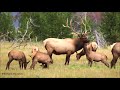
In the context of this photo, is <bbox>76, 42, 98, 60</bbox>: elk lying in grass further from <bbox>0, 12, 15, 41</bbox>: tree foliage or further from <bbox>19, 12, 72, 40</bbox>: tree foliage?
<bbox>0, 12, 15, 41</bbox>: tree foliage

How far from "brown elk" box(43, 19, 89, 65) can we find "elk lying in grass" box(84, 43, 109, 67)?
11 centimetres

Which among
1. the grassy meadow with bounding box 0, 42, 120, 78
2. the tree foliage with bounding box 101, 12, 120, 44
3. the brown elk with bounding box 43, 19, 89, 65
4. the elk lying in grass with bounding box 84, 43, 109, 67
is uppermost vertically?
the tree foliage with bounding box 101, 12, 120, 44

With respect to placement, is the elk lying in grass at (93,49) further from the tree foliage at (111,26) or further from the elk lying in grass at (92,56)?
the tree foliage at (111,26)

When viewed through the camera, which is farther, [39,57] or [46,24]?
[46,24]

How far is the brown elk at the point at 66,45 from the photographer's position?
18.8ft

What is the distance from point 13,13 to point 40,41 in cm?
72

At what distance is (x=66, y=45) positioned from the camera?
19.1 feet

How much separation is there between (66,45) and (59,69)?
0.49 meters

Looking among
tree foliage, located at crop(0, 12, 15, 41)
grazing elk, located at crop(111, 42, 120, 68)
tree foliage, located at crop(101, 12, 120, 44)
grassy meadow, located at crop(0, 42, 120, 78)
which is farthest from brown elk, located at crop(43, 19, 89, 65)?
tree foliage, located at crop(0, 12, 15, 41)

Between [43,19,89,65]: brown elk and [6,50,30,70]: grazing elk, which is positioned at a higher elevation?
[43,19,89,65]: brown elk

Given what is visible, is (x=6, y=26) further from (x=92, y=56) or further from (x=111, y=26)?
(x=111, y=26)

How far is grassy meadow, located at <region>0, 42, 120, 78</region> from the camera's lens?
557 centimetres

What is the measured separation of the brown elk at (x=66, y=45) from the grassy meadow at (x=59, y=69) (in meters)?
0.09

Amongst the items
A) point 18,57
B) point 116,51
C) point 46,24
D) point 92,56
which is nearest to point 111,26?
point 116,51
